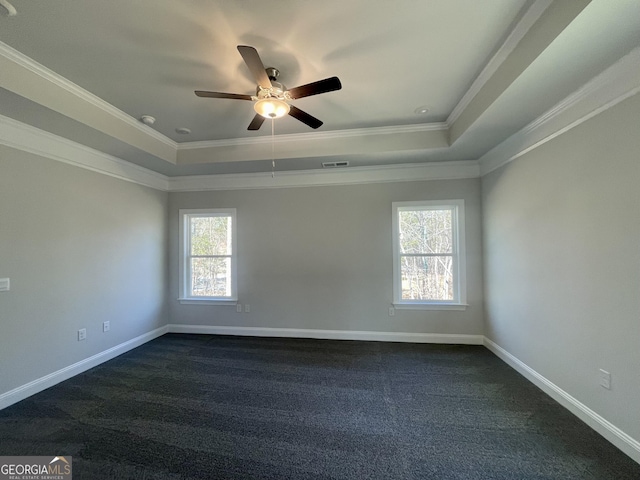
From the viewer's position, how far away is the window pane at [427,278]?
155 inches

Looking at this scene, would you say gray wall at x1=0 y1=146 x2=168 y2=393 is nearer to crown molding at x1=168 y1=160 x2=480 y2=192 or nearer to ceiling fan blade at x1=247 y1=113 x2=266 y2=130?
crown molding at x1=168 y1=160 x2=480 y2=192

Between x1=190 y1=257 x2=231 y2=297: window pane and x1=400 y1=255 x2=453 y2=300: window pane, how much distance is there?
285 centimetres

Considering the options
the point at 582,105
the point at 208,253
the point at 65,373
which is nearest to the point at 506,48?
the point at 582,105

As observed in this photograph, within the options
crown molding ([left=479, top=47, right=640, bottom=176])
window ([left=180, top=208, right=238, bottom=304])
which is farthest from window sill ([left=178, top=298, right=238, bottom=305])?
crown molding ([left=479, top=47, right=640, bottom=176])

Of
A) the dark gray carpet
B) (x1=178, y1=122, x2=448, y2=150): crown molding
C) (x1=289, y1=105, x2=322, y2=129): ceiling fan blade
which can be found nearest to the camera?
the dark gray carpet

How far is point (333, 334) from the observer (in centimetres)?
409

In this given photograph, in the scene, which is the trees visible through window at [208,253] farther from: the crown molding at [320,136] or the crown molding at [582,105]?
the crown molding at [582,105]

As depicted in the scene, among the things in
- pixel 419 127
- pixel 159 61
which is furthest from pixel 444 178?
pixel 159 61

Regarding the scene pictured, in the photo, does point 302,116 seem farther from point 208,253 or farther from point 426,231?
point 208,253

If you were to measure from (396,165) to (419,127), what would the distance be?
0.70 m

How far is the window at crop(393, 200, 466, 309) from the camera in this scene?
12.8 ft

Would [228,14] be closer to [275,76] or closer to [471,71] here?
[275,76]

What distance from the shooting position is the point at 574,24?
4.74 feet

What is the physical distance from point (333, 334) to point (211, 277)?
2.24 metres
